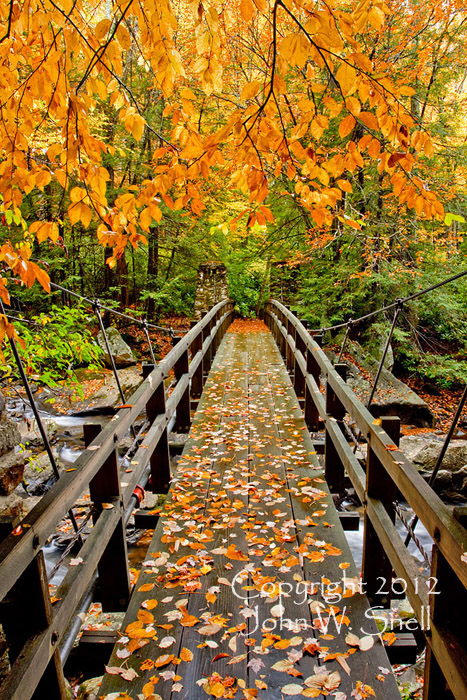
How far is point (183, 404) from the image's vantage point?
5336 millimetres

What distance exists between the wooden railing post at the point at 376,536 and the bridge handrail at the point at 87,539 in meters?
1.52

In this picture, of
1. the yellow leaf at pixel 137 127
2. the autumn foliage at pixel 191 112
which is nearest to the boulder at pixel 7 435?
the autumn foliage at pixel 191 112

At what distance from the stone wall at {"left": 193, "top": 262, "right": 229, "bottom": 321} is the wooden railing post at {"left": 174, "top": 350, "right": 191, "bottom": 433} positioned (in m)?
11.2

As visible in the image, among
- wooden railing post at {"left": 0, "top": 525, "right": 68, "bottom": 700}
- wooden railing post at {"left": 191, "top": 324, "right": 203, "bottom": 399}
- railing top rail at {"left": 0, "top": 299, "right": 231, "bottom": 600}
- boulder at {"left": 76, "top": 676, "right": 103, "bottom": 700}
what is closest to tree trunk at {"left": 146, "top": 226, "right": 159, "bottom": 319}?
wooden railing post at {"left": 191, "top": 324, "right": 203, "bottom": 399}

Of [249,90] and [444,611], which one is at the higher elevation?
[249,90]

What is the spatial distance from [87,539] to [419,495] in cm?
165

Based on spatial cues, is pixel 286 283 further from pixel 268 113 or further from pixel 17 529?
pixel 17 529

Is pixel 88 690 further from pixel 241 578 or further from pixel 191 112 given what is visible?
pixel 191 112

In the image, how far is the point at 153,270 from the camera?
17906 mm

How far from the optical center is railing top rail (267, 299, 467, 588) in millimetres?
1602

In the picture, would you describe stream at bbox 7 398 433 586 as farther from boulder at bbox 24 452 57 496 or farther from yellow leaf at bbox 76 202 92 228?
yellow leaf at bbox 76 202 92 228

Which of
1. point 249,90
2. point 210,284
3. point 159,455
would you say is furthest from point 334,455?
point 210,284

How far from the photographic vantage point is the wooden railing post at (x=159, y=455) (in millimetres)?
4102

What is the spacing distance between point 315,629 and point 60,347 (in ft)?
12.3
